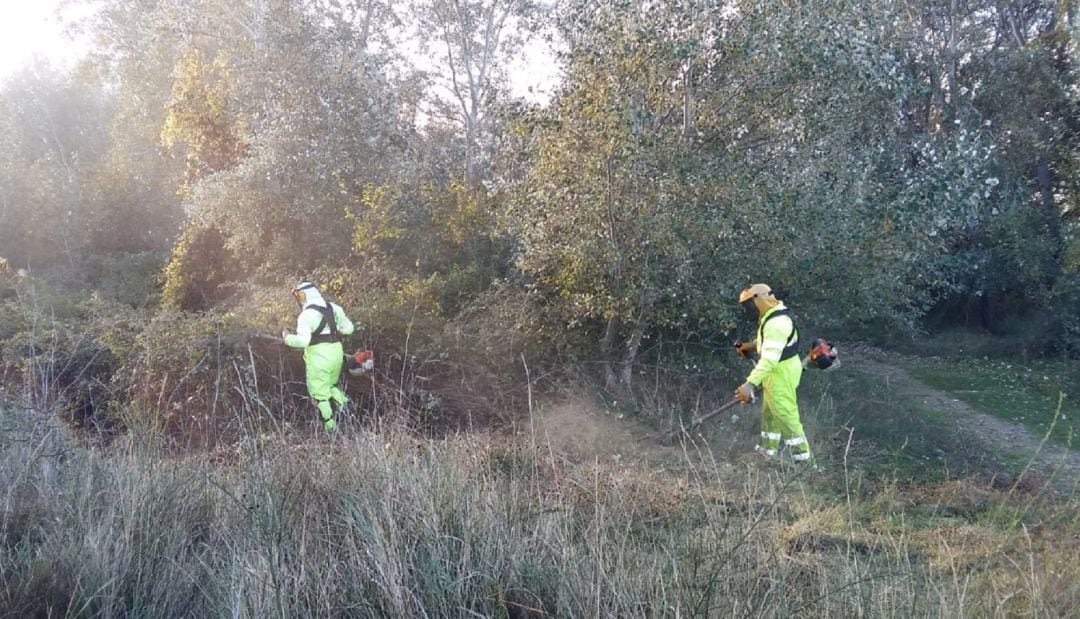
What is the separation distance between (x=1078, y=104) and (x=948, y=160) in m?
8.57

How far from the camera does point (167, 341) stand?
9.76 m

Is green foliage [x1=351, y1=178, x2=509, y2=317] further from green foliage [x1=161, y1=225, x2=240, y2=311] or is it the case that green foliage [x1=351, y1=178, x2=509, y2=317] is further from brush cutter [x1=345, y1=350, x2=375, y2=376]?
brush cutter [x1=345, y1=350, x2=375, y2=376]

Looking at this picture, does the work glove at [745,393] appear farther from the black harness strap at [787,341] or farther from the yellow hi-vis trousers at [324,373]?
the yellow hi-vis trousers at [324,373]

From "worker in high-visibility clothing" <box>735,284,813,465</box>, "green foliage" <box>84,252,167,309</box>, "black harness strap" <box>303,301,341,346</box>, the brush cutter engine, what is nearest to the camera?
"worker in high-visibility clothing" <box>735,284,813,465</box>

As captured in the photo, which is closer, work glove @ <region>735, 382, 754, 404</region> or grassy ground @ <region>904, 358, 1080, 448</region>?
work glove @ <region>735, 382, 754, 404</region>

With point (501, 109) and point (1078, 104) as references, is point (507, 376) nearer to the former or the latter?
point (501, 109)

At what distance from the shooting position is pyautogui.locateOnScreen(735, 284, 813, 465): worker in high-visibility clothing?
7.62 m

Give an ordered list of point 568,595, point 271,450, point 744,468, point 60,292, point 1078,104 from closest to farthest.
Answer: point 568,595, point 271,450, point 744,468, point 60,292, point 1078,104

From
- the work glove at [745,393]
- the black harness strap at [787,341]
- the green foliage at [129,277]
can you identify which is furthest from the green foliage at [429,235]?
the work glove at [745,393]

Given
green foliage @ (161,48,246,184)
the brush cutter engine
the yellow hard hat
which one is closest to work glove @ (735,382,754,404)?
the brush cutter engine

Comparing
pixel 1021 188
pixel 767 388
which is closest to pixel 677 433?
pixel 767 388

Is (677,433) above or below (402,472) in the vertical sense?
below

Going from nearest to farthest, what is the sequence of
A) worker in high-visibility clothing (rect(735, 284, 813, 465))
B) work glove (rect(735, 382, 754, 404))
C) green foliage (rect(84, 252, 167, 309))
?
work glove (rect(735, 382, 754, 404))
worker in high-visibility clothing (rect(735, 284, 813, 465))
green foliage (rect(84, 252, 167, 309))

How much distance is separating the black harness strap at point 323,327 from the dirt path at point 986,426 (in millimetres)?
6667
